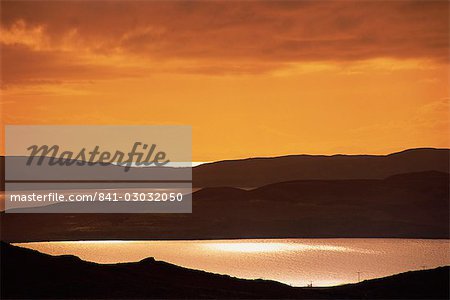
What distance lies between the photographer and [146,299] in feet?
143

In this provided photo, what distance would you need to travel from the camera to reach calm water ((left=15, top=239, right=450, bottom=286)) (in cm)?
8400

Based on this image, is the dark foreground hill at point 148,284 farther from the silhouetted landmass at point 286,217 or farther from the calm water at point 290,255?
the silhouetted landmass at point 286,217

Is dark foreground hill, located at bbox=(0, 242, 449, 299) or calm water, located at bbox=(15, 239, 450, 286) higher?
calm water, located at bbox=(15, 239, 450, 286)

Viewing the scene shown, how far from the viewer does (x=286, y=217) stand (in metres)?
164

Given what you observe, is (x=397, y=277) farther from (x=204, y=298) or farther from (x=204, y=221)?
(x=204, y=221)

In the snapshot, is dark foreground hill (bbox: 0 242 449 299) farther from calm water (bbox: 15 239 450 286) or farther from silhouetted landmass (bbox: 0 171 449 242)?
silhouetted landmass (bbox: 0 171 449 242)

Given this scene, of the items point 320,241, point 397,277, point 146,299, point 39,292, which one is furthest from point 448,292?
point 320,241

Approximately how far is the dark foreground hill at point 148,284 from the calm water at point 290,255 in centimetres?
1885

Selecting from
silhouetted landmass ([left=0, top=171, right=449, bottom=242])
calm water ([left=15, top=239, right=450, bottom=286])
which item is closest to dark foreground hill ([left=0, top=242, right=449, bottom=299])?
calm water ([left=15, top=239, right=450, bottom=286])

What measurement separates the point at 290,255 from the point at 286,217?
177ft

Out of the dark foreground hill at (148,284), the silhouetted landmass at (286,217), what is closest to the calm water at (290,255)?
the silhouetted landmass at (286,217)

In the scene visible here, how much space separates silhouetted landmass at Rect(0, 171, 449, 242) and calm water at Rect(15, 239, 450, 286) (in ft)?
25.3

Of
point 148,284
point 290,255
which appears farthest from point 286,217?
point 148,284

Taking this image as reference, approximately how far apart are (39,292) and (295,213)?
124m
